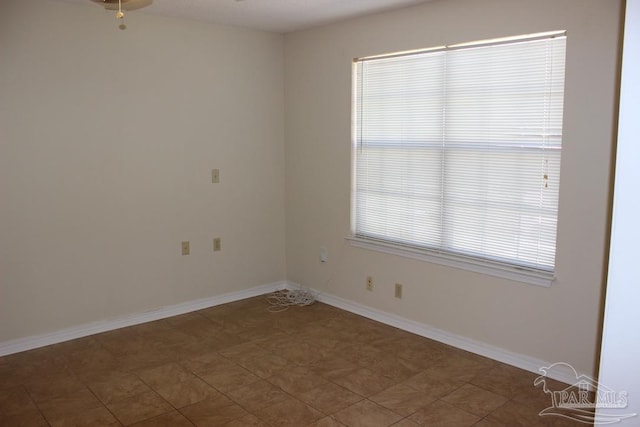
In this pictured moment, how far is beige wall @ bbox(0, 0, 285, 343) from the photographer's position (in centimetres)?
357

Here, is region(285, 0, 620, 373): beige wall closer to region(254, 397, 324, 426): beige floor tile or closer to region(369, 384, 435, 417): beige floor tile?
region(369, 384, 435, 417): beige floor tile

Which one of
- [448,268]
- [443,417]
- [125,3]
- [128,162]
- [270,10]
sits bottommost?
[443,417]

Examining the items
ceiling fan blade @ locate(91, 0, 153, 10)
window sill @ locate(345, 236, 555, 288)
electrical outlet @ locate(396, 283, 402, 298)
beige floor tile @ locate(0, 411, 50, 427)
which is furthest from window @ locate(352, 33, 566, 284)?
beige floor tile @ locate(0, 411, 50, 427)

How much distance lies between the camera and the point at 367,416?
9.26ft

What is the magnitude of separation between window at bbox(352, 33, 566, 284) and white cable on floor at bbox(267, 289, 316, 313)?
0.76 meters

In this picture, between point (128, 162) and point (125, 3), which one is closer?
point (125, 3)

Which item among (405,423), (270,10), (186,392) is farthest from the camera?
(270,10)

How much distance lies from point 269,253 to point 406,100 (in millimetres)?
1963

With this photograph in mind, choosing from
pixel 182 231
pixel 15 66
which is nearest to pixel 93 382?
pixel 182 231

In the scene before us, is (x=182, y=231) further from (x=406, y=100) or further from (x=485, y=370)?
(x=485, y=370)

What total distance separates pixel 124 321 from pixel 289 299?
1408 mm

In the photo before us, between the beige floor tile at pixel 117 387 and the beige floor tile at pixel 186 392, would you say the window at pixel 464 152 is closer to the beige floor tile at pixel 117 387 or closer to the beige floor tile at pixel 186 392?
the beige floor tile at pixel 186 392

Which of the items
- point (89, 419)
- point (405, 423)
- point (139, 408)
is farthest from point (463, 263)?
point (89, 419)

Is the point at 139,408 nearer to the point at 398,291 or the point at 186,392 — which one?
the point at 186,392
